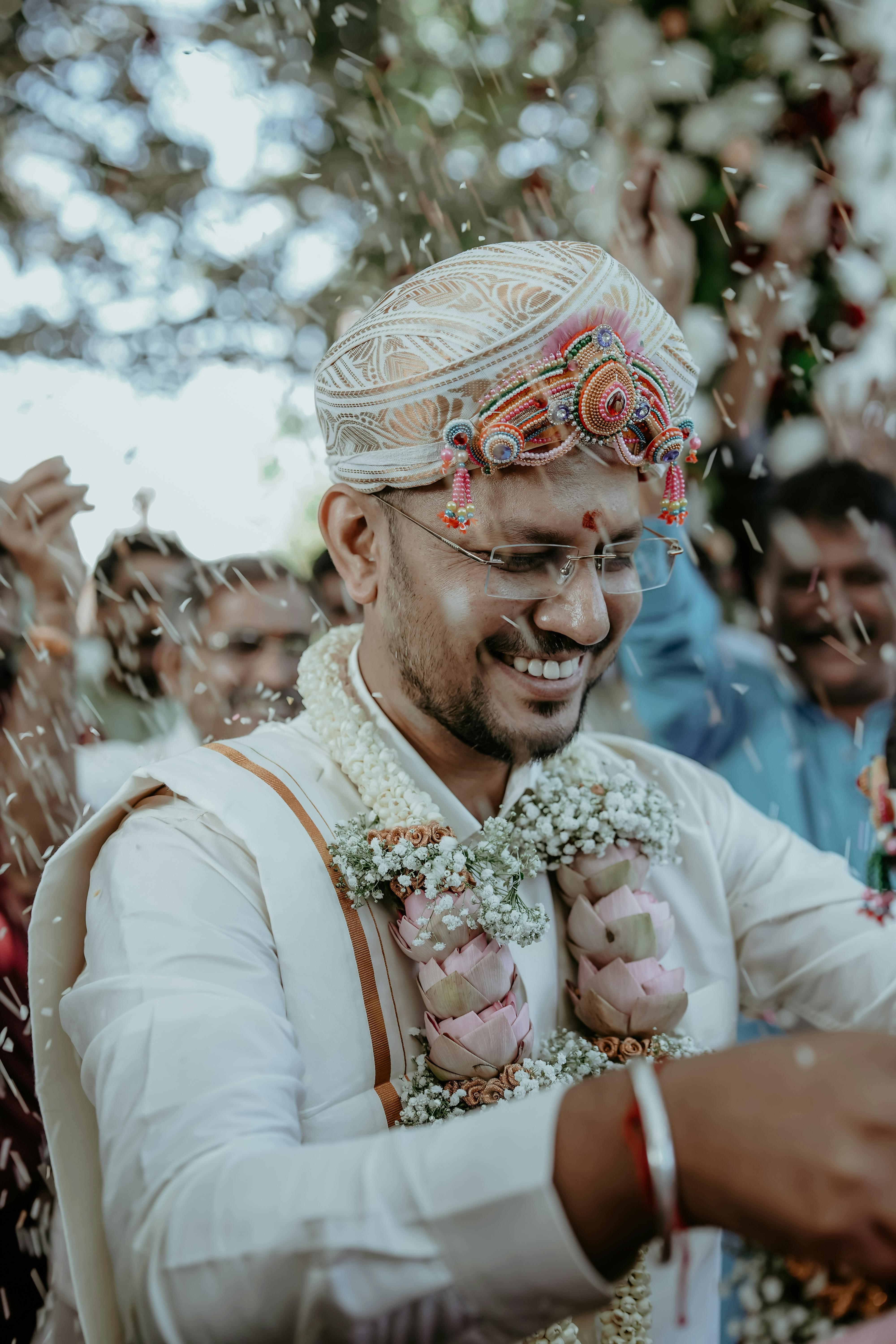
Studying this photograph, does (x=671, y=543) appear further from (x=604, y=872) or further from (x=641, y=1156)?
(x=641, y=1156)

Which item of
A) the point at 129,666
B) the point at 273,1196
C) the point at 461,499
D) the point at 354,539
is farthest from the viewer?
the point at 129,666

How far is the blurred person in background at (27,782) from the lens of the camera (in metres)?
1.78

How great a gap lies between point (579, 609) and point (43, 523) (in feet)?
3.62

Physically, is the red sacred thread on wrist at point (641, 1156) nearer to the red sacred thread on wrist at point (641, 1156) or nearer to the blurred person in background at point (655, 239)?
the red sacred thread on wrist at point (641, 1156)

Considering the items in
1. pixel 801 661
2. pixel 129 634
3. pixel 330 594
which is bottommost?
pixel 801 661

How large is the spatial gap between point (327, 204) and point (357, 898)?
1.93 metres

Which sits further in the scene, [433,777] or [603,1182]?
[433,777]

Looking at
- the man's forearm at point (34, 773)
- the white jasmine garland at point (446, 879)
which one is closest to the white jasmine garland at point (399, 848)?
the white jasmine garland at point (446, 879)

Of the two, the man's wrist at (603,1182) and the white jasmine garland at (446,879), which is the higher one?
the man's wrist at (603,1182)

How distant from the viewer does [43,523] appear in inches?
72.2

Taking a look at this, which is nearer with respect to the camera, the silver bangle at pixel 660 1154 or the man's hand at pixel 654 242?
the silver bangle at pixel 660 1154

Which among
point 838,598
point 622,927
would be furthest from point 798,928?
point 838,598

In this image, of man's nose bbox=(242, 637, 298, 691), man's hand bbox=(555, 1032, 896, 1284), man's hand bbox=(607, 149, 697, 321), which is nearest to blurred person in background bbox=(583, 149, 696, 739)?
man's hand bbox=(607, 149, 697, 321)

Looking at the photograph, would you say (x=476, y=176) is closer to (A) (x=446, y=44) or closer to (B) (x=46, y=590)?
(A) (x=446, y=44)
